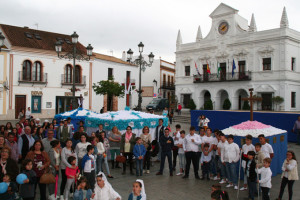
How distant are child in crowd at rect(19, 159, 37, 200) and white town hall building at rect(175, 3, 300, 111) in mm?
26968

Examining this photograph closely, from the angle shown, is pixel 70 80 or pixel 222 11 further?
pixel 222 11

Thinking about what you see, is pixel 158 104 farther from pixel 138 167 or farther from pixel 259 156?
pixel 259 156

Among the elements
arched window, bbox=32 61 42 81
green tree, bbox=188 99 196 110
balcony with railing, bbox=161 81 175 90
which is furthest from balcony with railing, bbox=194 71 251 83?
arched window, bbox=32 61 42 81

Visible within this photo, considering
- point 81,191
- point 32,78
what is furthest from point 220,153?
point 32,78

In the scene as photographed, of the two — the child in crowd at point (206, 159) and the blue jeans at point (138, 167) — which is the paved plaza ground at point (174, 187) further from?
the child in crowd at point (206, 159)

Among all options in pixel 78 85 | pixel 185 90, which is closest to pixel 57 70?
pixel 78 85

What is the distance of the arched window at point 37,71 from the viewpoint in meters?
28.7

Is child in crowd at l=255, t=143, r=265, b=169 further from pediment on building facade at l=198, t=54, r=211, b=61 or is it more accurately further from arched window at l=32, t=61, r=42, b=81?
pediment on building facade at l=198, t=54, r=211, b=61

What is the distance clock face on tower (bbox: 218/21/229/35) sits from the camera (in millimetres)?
32062

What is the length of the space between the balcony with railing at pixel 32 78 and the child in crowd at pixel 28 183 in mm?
23819

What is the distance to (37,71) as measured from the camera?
29016mm

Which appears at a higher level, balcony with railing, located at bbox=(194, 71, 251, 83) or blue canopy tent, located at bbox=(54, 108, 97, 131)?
balcony with railing, located at bbox=(194, 71, 251, 83)

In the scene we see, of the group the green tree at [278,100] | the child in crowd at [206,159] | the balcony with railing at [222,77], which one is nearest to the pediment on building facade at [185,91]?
the balcony with railing at [222,77]

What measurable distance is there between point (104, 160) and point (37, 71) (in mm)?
23426
